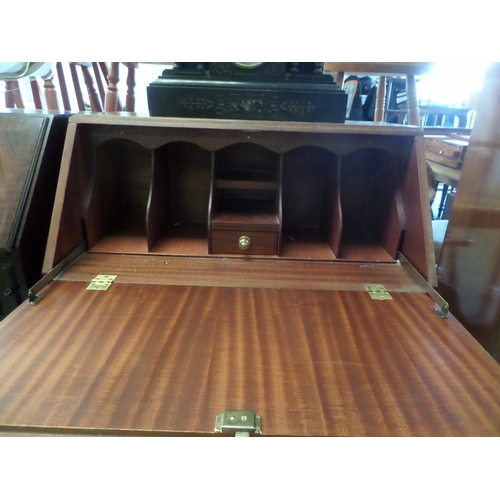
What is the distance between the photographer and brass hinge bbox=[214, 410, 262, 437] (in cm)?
51

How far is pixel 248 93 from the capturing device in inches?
37.3

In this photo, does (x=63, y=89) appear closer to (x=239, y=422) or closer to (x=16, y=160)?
(x=16, y=160)

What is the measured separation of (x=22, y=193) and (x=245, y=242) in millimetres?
629

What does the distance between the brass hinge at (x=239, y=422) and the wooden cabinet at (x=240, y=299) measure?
0.01m

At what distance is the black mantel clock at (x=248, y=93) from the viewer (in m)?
0.95

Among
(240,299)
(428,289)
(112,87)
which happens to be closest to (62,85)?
(112,87)

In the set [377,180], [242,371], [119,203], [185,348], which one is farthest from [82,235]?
[377,180]

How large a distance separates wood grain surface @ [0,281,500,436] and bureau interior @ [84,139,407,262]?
228 mm

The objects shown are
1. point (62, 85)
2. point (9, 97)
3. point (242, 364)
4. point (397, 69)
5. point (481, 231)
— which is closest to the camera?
point (242, 364)

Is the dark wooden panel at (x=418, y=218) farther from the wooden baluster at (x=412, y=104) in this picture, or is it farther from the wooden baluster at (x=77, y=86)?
the wooden baluster at (x=77, y=86)

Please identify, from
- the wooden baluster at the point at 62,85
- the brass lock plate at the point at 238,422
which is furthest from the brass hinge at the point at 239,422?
→ the wooden baluster at the point at 62,85
